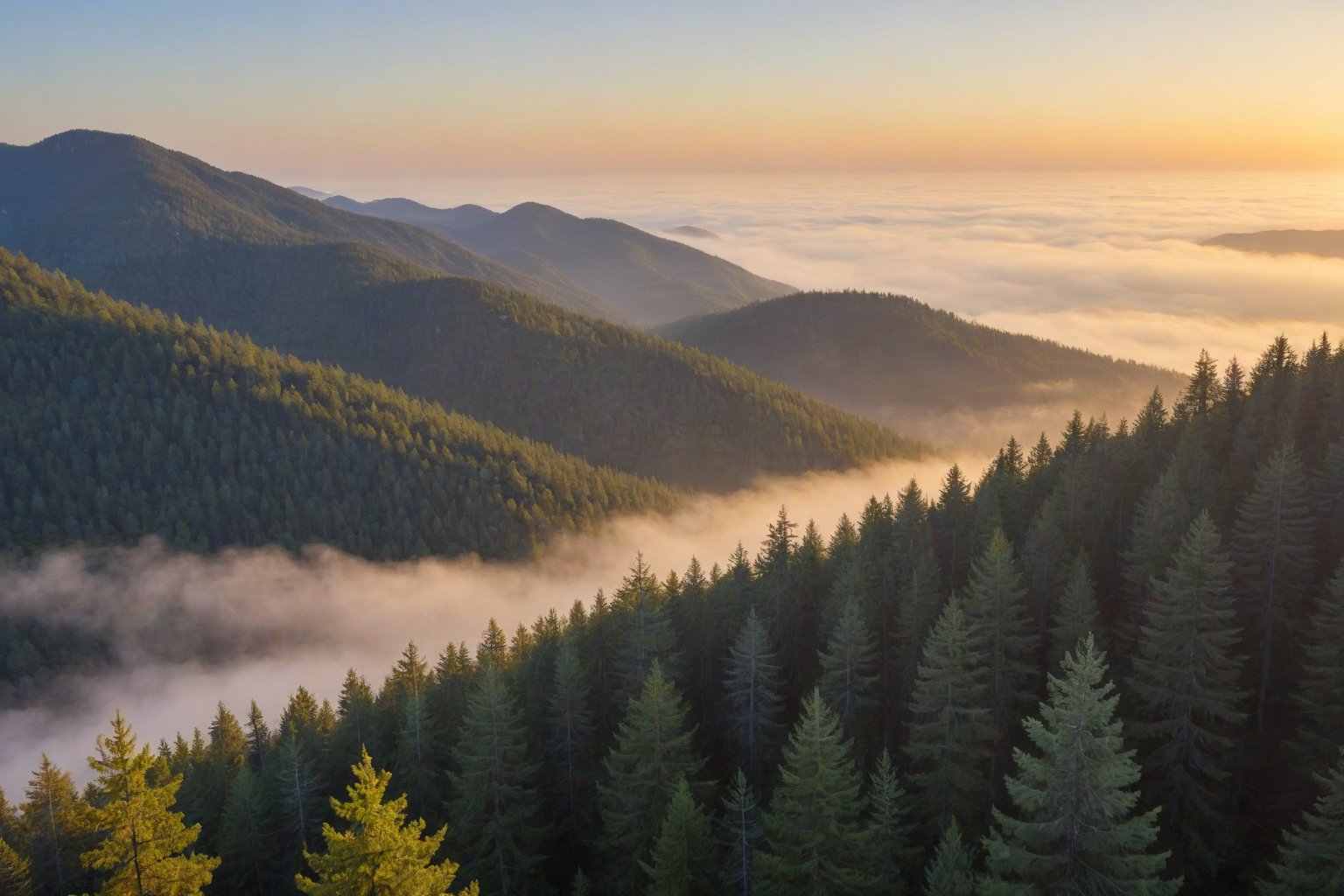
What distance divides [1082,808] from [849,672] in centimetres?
1939

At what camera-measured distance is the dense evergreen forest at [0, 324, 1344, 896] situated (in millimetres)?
Result: 20312

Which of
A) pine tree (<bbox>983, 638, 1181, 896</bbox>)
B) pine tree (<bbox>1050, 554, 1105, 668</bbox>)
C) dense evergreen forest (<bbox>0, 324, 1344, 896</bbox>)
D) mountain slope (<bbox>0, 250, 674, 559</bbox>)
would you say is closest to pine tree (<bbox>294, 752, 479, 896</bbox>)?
dense evergreen forest (<bbox>0, 324, 1344, 896</bbox>)

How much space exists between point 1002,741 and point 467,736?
2635cm

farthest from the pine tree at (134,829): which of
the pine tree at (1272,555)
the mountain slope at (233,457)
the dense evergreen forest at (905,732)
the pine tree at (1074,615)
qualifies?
the mountain slope at (233,457)

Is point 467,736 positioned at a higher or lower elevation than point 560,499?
higher

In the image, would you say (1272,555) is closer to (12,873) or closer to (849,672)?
(849,672)

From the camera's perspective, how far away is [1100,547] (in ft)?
173

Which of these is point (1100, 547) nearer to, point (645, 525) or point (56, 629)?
point (645, 525)

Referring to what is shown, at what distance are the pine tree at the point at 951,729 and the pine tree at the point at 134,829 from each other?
1014 inches

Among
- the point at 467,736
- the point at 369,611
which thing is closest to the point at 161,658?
the point at 369,611

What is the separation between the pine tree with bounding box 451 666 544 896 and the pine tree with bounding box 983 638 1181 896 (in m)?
23.5

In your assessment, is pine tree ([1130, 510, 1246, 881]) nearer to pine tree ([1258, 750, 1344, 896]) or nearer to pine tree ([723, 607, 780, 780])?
pine tree ([1258, 750, 1344, 896])

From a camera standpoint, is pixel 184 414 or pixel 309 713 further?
pixel 184 414

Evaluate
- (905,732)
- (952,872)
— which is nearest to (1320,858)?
(952,872)
